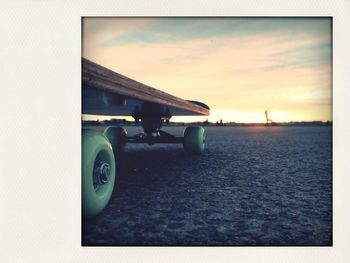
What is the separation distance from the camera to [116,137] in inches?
173

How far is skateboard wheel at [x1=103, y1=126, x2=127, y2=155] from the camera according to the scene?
438cm

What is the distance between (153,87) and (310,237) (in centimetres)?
184

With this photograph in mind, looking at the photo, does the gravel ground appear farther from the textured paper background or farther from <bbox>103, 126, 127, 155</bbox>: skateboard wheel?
<bbox>103, 126, 127, 155</bbox>: skateboard wheel

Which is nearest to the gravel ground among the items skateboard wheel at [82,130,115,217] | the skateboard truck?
skateboard wheel at [82,130,115,217]

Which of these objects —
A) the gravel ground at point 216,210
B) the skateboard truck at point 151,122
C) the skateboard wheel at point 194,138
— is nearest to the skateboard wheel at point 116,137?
the skateboard truck at point 151,122

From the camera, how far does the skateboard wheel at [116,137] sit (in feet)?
14.4

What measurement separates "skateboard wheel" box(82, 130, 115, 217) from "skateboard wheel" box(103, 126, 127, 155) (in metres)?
2.44
